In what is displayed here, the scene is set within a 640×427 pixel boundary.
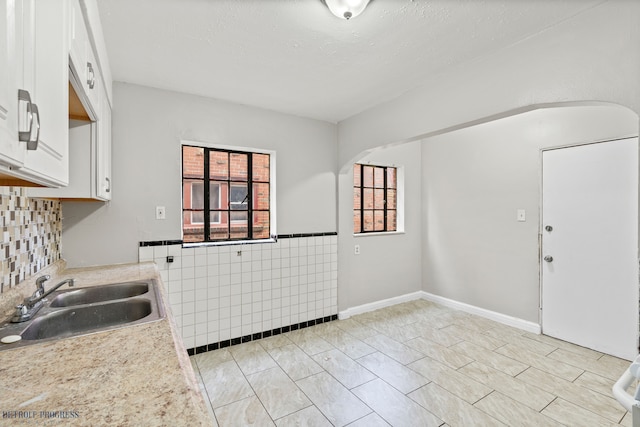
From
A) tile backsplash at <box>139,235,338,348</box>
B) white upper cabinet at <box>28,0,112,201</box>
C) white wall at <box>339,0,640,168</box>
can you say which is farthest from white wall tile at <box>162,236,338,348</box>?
white wall at <box>339,0,640,168</box>

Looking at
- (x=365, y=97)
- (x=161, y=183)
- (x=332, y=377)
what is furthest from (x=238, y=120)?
(x=332, y=377)

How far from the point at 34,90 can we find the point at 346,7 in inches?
55.0

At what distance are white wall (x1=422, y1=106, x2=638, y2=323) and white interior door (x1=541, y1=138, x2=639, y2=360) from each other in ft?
0.38

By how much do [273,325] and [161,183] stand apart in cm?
182

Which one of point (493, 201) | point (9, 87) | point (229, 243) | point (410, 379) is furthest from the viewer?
point (493, 201)

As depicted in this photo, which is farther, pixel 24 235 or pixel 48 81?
pixel 24 235

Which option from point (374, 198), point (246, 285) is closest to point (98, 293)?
point (246, 285)

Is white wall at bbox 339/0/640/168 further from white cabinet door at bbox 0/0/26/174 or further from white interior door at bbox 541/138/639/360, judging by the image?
white cabinet door at bbox 0/0/26/174

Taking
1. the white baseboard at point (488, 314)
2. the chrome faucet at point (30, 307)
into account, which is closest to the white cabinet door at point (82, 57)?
the chrome faucet at point (30, 307)

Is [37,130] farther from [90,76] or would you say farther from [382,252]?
[382,252]

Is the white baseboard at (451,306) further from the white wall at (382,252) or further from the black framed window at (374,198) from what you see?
the black framed window at (374,198)

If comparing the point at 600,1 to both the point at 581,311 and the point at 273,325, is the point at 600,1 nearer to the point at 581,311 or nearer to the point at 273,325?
the point at 581,311

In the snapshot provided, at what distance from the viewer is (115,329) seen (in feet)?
3.92

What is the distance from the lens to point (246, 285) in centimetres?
305
